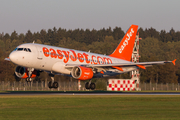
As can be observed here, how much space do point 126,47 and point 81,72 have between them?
19361 millimetres

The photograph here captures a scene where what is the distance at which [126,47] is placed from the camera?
61062mm

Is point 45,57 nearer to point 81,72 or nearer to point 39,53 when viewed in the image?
point 39,53

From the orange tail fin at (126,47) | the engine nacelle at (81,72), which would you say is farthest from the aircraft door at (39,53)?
the orange tail fin at (126,47)

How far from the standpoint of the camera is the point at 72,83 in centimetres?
6300

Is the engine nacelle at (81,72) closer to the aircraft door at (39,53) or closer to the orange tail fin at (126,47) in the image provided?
the aircraft door at (39,53)

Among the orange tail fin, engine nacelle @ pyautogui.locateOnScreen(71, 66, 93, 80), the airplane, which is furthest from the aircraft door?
the orange tail fin

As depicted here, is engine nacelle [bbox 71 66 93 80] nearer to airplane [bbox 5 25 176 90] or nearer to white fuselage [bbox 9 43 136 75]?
airplane [bbox 5 25 176 90]

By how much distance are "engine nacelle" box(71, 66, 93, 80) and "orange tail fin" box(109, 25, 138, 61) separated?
50.5 ft

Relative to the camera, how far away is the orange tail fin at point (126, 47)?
59.9 m

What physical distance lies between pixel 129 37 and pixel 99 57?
11976 millimetres

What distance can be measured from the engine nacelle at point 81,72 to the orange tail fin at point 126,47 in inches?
606

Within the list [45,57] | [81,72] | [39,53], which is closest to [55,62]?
Answer: [45,57]
